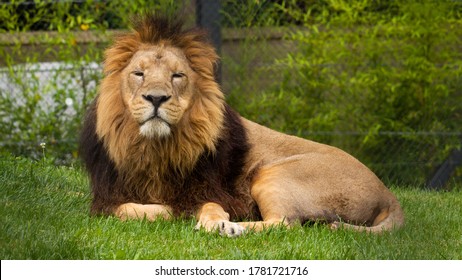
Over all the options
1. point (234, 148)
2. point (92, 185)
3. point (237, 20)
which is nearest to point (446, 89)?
point (237, 20)

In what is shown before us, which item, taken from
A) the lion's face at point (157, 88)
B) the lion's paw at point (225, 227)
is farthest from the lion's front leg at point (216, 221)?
the lion's face at point (157, 88)

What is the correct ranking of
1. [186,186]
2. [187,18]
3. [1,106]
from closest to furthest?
[186,186]
[187,18]
[1,106]

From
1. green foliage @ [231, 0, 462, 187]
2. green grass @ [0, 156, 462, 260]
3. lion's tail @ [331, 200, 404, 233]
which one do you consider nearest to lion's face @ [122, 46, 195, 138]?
green grass @ [0, 156, 462, 260]

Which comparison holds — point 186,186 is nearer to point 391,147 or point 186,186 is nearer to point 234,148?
point 234,148

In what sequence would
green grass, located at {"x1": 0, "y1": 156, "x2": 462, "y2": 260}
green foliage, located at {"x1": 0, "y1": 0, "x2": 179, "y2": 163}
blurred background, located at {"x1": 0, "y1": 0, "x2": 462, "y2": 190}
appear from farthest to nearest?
1. green foliage, located at {"x1": 0, "y1": 0, "x2": 179, "y2": 163}
2. blurred background, located at {"x1": 0, "y1": 0, "x2": 462, "y2": 190}
3. green grass, located at {"x1": 0, "y1": 156, "x2": 462, "y2": 260}

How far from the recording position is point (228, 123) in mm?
5426

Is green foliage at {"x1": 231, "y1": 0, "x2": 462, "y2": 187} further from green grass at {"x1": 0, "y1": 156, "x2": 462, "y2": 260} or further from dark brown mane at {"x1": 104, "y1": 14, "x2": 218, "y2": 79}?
dark brown mane at {"x1": 104, "y1": 14, "x2": 218, "y2": 79}

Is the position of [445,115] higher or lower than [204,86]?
lower

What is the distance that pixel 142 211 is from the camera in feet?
16.9

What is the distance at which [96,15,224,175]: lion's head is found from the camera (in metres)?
5.04

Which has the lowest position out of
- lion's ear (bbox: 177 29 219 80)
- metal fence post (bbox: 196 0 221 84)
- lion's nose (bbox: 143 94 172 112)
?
metal fence post (bbox: 196 0 221 84)

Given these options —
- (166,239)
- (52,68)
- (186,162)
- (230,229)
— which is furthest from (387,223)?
(52,68)

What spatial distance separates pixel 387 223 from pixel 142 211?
122 cm

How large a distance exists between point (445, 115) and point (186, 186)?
3.23 m
